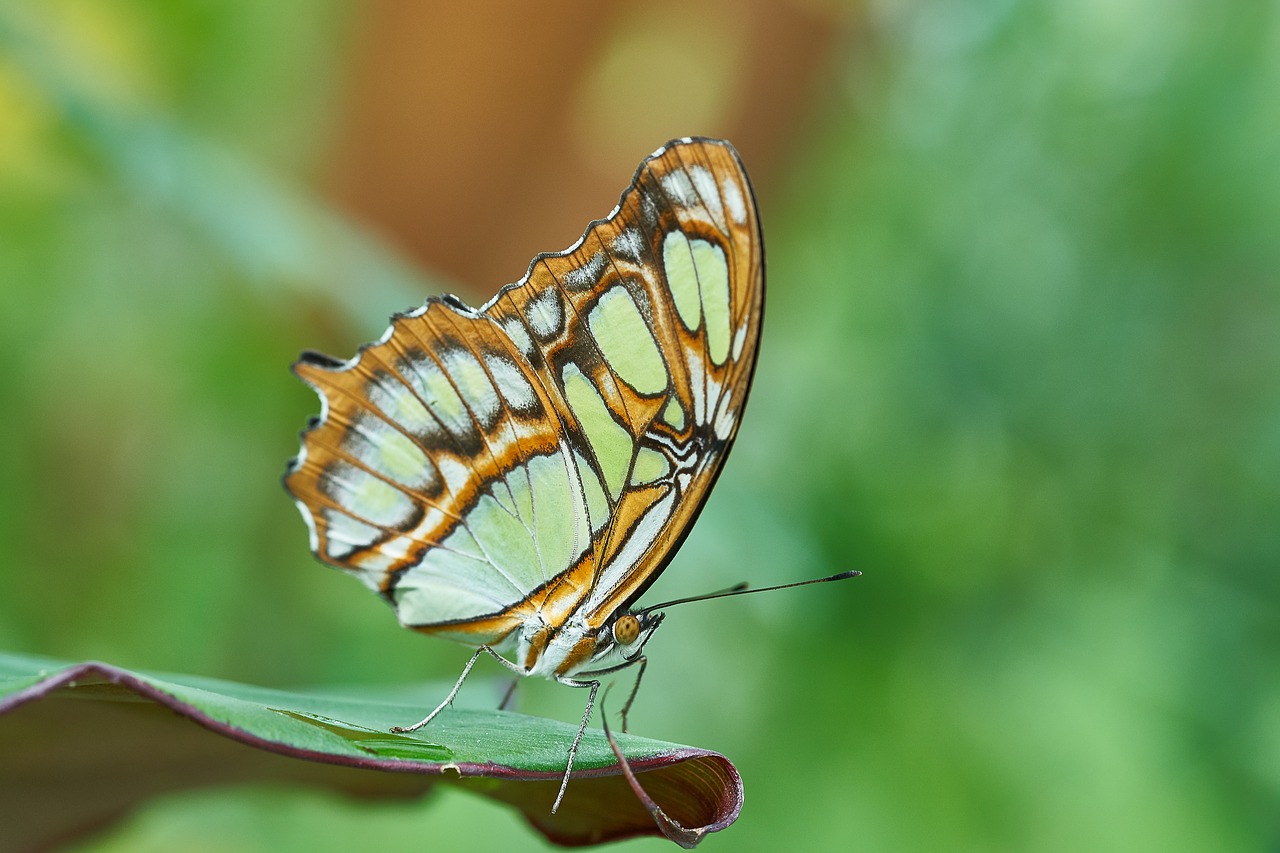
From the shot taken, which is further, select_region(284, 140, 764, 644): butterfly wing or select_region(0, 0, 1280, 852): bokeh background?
select_region(0, 0, 1280, 852): bokeh background

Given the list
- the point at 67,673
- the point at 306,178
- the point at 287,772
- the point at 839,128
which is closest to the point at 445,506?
the point at 287,772

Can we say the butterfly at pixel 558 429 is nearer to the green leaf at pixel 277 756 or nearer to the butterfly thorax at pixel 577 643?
the butterfly thorax at pixel 577 643

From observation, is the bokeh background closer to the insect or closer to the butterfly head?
the insect

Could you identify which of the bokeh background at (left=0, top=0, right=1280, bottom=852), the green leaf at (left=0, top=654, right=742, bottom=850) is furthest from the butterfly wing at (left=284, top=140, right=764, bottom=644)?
the bokeh background at (left=0, top=0, right=1280, bottom=852)

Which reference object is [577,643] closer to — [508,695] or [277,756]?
[508,695]

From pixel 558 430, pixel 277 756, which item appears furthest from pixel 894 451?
pixel 277 756

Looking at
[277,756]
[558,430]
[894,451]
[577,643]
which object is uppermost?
[894,451]
